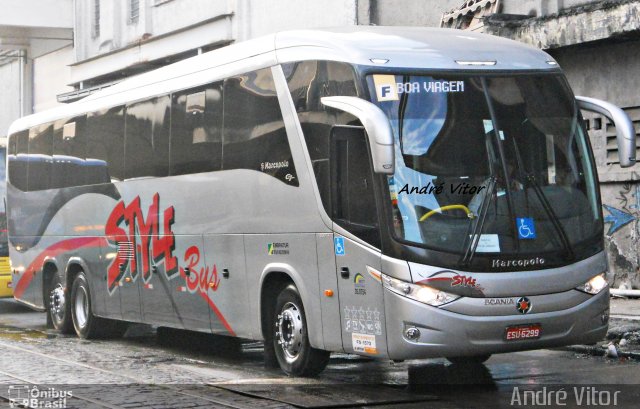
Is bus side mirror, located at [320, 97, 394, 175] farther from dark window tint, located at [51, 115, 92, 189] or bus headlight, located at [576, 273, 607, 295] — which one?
dark window tint, located at [51, 115, 92, 189]

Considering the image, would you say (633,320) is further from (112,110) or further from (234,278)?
(112,110)

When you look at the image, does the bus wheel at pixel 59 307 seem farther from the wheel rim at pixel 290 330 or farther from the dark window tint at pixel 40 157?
the wheel rim at pixel 290 330

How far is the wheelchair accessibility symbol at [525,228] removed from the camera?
10766 millimetres

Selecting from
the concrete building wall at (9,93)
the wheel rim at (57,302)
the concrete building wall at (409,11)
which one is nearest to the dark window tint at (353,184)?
the wheel rim at (57,302)

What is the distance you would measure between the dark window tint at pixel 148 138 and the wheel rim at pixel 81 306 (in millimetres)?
2440

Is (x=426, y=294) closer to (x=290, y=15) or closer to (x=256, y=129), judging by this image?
(x=256, y=129)

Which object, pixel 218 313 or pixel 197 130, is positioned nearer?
pixel 218 313

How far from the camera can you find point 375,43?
11.4 meters

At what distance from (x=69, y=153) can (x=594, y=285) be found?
910cm

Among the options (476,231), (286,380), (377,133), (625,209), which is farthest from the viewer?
(625,209)

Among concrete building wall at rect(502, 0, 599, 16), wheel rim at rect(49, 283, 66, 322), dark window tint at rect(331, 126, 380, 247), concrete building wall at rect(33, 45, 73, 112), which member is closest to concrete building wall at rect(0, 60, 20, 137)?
concrete building wall at rect(33, 45, 73, 112)

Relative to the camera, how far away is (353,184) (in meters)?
11.1

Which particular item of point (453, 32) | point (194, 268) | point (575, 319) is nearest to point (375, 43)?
point (453, 32)

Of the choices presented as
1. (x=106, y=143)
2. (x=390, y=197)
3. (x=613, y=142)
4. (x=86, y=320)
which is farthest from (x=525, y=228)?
(x=613, y=142)
